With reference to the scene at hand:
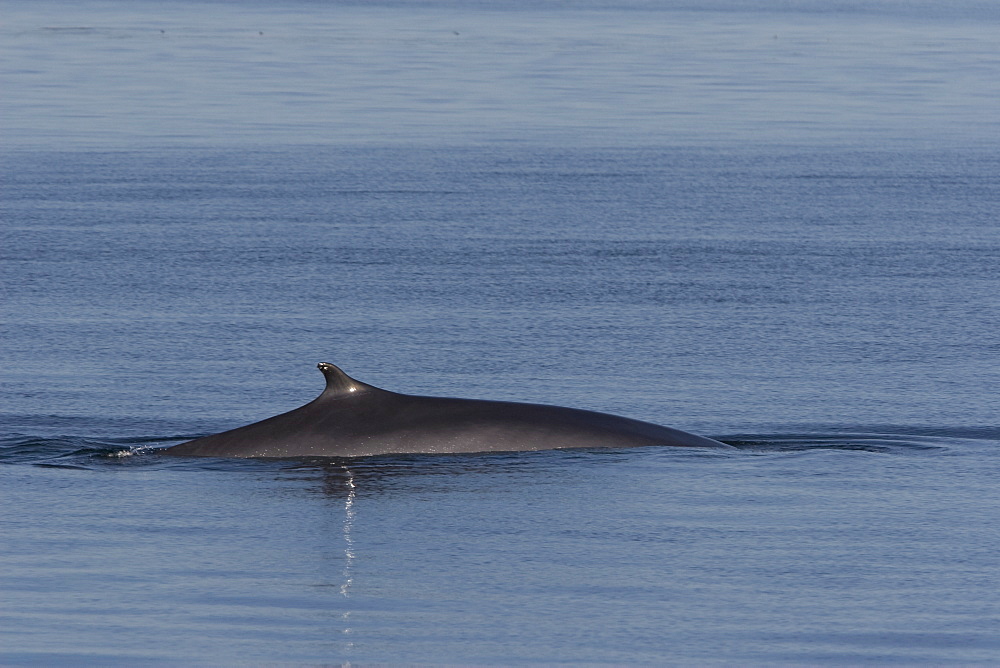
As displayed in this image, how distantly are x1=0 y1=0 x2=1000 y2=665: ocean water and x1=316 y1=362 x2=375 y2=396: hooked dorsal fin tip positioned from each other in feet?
1.02

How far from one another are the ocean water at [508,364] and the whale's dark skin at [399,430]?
0.11m

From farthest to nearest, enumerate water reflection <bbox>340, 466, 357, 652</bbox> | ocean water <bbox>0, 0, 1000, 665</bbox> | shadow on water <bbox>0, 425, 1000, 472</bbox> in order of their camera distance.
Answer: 1. shadow on water <bbox>0, 425, 1000, 472</bbox>
2. ocean water <bbox>0, 0, 1000, 665</bbox>
3. water reflection <bbox>340, 466, 357, 652</bbox>

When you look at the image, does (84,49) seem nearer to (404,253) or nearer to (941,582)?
(404,253)

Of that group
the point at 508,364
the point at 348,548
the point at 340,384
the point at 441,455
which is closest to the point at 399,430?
the point at 441,455

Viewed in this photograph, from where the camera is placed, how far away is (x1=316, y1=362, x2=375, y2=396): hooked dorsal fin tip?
777 cm

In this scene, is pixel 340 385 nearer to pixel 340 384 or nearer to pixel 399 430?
pixel 340 384

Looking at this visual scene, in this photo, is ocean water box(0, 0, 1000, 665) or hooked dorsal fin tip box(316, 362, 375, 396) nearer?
ocean water box(0, 0, 1000, 665)

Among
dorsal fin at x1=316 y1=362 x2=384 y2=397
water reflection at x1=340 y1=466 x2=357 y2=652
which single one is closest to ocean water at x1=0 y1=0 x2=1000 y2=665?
water reflection at x1=340 y1=466 x2=357 y2=652

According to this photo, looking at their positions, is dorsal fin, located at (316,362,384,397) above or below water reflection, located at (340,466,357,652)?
above

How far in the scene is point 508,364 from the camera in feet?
32.9

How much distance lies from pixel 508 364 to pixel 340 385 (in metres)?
2.27

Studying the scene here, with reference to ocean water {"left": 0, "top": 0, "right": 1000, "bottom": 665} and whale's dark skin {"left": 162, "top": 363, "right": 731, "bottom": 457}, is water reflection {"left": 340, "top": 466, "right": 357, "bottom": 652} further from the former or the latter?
whale's dark skin {"left": 162, "top": 363, "right": 731, "bottom": 457}

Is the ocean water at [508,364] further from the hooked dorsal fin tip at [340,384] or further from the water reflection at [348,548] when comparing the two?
the hooked dorsal fin tip at [340,384]

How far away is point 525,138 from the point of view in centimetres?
2000
